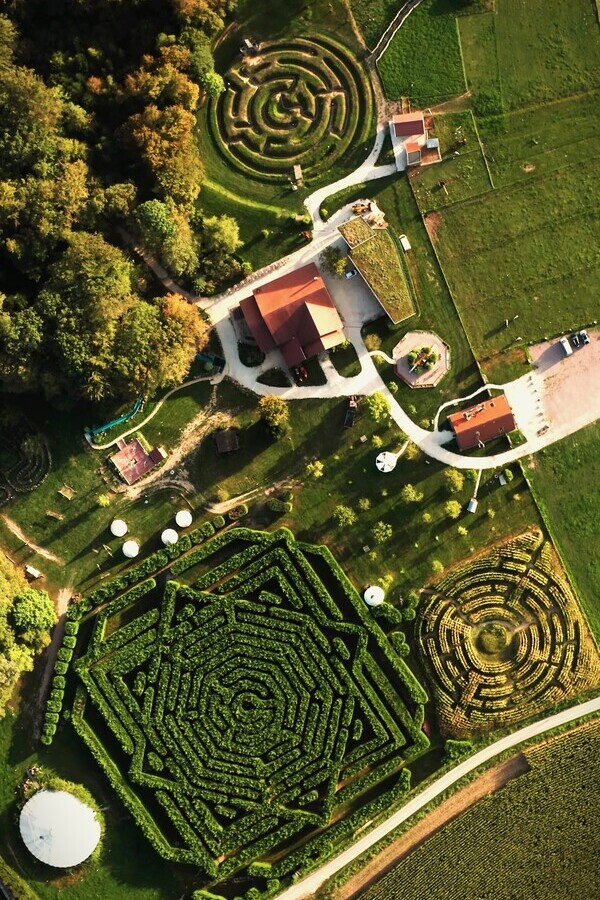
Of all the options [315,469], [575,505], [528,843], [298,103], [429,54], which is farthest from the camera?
[298,103]

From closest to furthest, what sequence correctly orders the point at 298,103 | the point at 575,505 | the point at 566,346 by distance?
the point at 566,346
the point at 575,505
the point at 298,103

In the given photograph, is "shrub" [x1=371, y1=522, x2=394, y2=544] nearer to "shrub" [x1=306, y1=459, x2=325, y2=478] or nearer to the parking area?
"shrub" [x1=306, y1=459, x2=325, y2=478]

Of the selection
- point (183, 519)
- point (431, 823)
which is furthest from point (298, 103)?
point (431, 823)

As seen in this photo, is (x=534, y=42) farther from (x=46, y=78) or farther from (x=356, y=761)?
(x=356, y=761)

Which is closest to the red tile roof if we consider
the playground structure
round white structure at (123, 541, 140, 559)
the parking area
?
the parking area

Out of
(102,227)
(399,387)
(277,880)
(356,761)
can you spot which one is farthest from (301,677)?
(102,227)

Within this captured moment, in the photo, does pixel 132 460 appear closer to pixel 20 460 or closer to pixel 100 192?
pixel 20 460
